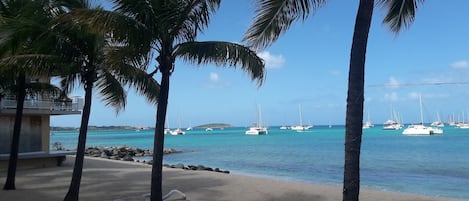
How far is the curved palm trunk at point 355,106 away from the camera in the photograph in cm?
611

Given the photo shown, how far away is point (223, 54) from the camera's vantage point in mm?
10586

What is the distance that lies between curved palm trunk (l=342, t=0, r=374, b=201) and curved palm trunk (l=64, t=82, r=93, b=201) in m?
8.21

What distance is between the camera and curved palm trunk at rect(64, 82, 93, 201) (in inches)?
484

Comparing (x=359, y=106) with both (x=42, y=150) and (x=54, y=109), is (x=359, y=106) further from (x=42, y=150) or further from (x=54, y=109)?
(x=42, y=150)

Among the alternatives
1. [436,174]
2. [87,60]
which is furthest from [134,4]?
[436,174]

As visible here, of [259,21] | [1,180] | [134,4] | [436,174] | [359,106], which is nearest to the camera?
[359,106]

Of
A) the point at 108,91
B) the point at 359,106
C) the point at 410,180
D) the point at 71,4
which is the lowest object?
the point at 410,180

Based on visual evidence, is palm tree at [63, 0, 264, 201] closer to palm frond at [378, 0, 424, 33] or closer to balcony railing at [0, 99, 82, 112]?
palm frond at [378, 0, 424, 33]

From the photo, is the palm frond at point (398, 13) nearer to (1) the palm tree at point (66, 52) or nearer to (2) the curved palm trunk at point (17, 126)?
(1) the palm tree at point (66, 52)

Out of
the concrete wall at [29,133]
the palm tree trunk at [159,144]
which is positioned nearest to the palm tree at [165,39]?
the palm tree trunk at [159,144]

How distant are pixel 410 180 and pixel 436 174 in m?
4.11

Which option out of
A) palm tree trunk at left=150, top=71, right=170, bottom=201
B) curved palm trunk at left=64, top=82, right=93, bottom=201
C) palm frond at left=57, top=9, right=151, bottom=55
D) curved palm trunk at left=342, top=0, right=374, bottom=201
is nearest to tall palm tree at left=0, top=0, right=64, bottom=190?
curved palm trunk at left=64, top=82, right=93, bottom=201

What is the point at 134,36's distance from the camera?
10109 millimetres

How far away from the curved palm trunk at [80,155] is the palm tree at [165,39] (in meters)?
2.63
